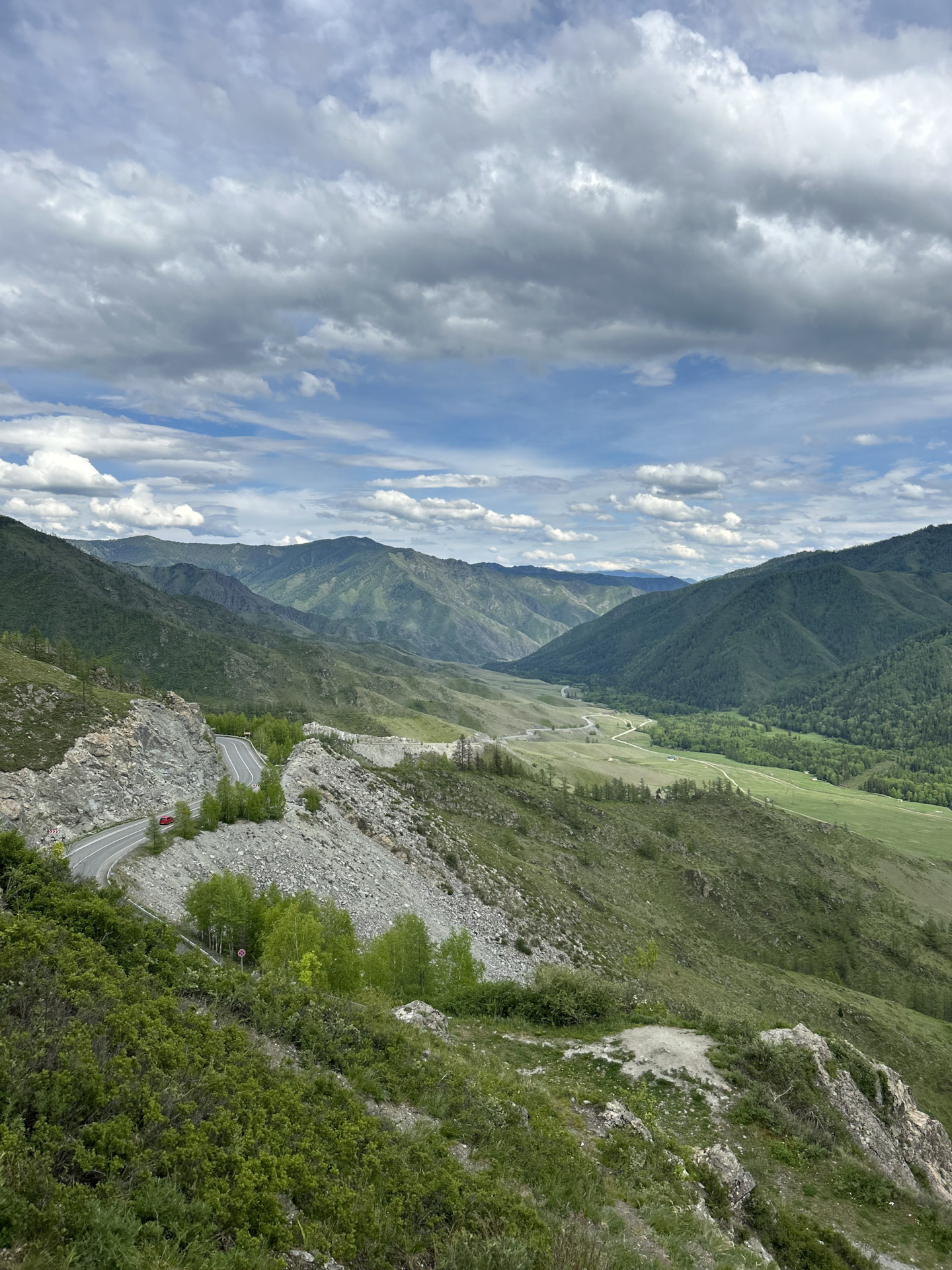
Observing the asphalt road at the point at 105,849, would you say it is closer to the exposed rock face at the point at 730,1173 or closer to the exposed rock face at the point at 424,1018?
the exposed rock face at the point at 424,1018

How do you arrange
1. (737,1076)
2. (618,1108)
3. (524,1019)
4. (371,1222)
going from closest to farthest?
(371,1222) → (618,1108) → (737,1076) → (524,1019)

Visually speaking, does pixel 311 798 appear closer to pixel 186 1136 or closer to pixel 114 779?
pixel 114 779

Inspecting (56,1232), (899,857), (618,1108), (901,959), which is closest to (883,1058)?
(901,959)

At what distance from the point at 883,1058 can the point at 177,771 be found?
10489cm

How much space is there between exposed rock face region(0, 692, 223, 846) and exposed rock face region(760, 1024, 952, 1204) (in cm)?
6331

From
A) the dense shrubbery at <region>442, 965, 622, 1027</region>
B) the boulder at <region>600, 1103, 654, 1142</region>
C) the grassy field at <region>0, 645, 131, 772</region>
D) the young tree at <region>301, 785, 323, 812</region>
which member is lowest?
the dense shrubbery at <region>442, 965, 622, 1027</region>

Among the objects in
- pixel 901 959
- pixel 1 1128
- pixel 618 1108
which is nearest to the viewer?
pixel 1 1128

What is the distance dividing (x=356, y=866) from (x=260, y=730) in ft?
238

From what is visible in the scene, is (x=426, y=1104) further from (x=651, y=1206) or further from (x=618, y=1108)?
(x=618, y=1108)

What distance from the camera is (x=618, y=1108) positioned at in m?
25.5

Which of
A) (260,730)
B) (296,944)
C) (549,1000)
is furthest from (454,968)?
(260,730)

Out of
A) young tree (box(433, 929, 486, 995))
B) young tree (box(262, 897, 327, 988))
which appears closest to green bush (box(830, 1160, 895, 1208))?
young tree (box(433, 929, 486, 995))

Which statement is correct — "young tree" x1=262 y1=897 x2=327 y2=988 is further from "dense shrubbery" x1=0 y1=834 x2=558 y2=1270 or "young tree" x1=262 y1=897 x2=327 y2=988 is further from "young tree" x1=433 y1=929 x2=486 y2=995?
"dense shrubbery" x1=0 y1=834 x2=558 y2=1270

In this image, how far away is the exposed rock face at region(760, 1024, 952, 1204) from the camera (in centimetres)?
3008
